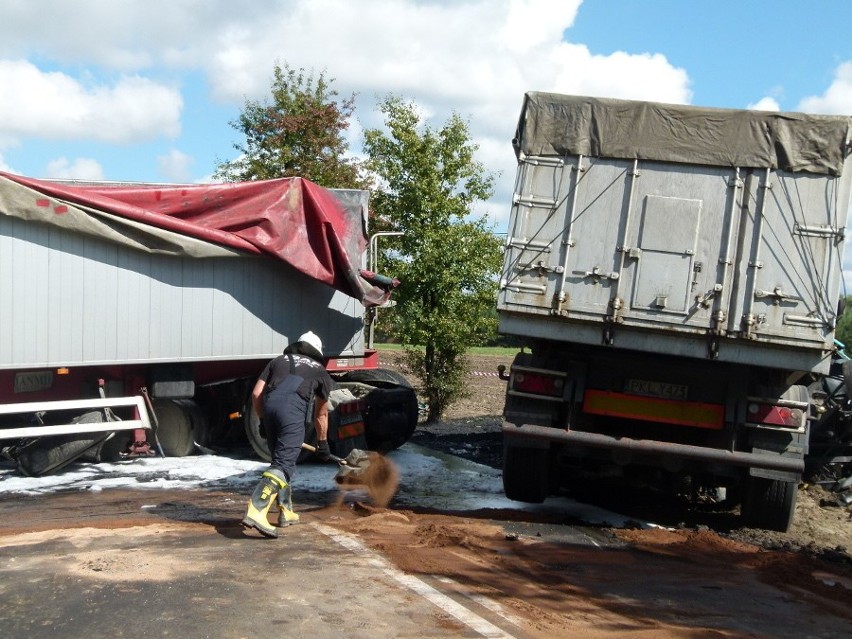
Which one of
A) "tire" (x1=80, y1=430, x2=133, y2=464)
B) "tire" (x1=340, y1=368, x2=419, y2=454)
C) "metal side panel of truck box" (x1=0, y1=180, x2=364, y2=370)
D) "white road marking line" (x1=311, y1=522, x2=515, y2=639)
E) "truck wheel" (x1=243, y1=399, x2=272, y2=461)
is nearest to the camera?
"white road marking line" (x1=311, y1=522, x2=515, y2=639)

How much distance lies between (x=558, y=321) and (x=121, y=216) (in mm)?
4849

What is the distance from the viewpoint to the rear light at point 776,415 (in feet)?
28.1

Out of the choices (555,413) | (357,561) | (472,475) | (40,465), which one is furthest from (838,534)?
(40,465)

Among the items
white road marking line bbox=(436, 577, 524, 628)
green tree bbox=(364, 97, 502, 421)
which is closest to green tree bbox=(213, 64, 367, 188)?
green tree bbox=(364, 97, 502, 421)

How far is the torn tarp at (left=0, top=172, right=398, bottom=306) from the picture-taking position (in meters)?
10.1

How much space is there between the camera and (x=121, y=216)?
10.6 metres

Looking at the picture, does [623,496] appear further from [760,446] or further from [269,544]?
[269,544]

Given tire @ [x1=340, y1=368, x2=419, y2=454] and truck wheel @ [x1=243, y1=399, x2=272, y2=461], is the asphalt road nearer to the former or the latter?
truck wheel @ [x1=243, y1=399, x2=272, y2=461]

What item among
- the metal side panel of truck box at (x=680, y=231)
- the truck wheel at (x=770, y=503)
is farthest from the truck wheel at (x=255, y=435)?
the truck wheel at (x=770, y=503)

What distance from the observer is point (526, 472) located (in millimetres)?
Answer: 9391

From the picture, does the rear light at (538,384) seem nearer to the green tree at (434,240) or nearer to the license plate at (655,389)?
the license plate at (655,389)

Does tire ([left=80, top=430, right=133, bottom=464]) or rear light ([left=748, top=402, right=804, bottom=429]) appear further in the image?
tire ([left=80, top=430, right=133, bottom=464])

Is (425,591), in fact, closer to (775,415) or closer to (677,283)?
(677,283)

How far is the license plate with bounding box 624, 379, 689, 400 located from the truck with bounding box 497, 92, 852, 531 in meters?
0.01
